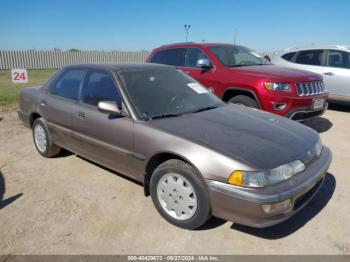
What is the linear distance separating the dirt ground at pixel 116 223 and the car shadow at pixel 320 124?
2.20m

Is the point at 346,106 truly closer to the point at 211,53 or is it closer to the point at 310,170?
the point at 211,53

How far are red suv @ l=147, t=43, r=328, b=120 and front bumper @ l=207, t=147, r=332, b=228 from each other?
2.86m

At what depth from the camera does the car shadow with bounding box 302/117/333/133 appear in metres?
6.50

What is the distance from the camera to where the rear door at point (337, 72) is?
7.76 metres

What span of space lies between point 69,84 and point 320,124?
535 cm

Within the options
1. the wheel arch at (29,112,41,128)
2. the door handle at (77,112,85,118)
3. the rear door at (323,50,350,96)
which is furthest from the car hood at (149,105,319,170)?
the rear door at (323,50,350,96)

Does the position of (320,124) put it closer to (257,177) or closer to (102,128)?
(257,177)

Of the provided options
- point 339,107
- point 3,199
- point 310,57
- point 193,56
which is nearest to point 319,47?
point 310,57

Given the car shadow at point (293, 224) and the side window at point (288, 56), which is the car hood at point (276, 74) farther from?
the side window at point (288, 56)

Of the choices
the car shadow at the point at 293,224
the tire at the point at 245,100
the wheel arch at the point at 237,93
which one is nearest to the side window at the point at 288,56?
the wheel arch at the point at 237,93

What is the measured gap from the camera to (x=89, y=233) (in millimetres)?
2979

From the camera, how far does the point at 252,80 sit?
18.4 feet

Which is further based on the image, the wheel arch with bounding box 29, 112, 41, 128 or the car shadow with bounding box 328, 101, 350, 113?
the car shadow with bounding box 328, 101, 350, 113

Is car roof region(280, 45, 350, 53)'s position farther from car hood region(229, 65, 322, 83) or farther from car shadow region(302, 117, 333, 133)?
car hood region(229, 65, 322, 83)
